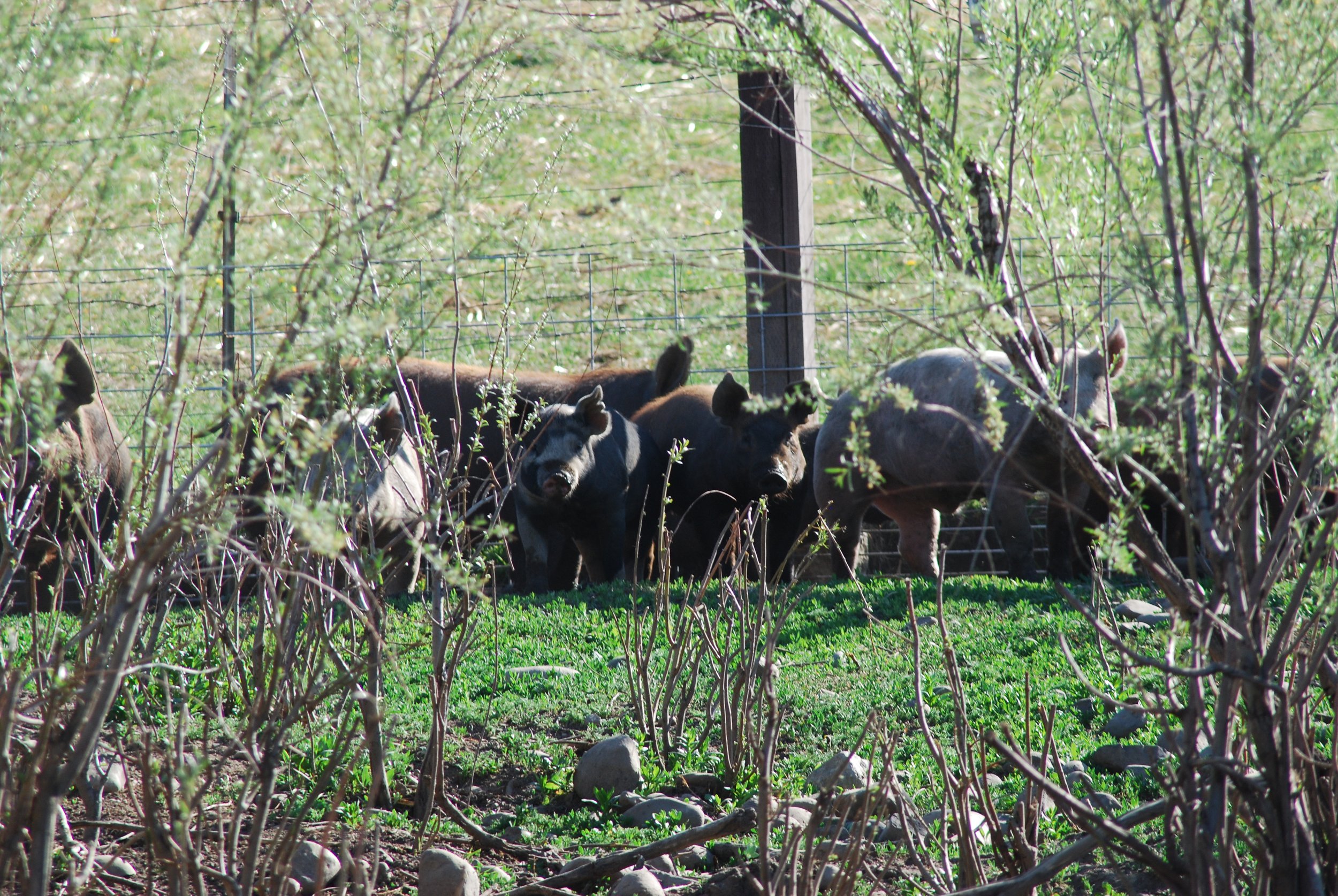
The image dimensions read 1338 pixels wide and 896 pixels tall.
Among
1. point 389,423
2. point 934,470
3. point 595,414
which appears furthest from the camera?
point 595,414

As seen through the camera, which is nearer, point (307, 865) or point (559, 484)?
point (307, 865)

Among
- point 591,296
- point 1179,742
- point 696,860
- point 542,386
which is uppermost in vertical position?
point 591,296

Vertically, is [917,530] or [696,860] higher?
Answer: [917,530]

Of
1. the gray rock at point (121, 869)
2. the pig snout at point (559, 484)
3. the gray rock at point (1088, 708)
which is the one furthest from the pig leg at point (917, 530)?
the gray rock at point (121, 869)

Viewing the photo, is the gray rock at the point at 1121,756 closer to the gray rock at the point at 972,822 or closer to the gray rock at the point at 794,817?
the gray rock at the point at 972,822

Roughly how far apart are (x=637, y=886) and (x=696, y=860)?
381 mm

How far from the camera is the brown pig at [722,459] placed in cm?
670

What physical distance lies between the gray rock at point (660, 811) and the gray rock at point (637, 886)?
0.47m

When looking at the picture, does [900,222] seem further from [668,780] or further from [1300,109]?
[668,780]

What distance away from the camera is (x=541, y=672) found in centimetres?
469

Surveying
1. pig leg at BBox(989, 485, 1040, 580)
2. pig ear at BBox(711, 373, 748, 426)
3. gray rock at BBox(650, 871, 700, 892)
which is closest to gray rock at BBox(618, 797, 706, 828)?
gray rock at BBox(650, 871, 700, 892)

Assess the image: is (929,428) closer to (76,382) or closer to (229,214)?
(76,382)

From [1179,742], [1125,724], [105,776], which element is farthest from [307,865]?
[1125,724]

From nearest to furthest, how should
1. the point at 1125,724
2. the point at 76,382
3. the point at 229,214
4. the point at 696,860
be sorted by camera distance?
the point at 229,214 → the point at 696,860 → the point at 1125,724 → the point at 76,382
